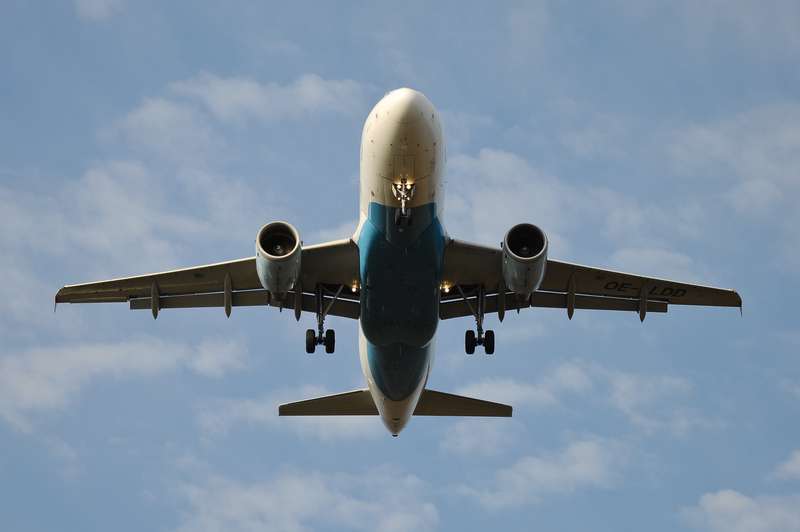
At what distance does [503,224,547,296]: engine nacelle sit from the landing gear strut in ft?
10.5

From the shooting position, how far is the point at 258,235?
27500 millimetres

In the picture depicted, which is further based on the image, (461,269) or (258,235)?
(461,269)

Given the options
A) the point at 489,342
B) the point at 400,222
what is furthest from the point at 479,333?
the point at 400,222

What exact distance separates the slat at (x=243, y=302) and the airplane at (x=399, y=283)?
0.03 metres

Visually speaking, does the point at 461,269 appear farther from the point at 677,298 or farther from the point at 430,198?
the point at 677,298

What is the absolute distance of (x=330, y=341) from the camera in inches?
1241

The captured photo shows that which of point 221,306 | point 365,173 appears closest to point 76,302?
point 221,306

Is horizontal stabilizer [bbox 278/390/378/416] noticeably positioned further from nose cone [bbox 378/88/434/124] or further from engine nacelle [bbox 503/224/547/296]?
nose cone [bbox 378/88/434/124]

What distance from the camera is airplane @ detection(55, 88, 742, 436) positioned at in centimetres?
2666

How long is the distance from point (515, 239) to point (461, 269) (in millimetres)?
2851

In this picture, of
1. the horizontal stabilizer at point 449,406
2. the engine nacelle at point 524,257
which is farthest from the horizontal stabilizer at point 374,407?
the engine nacelle at point 524,257

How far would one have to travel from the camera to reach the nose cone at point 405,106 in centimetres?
2595

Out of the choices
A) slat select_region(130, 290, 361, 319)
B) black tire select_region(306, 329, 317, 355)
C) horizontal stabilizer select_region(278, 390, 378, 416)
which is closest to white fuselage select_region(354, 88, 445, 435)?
black tire select_region(306, 329, 317, 355)

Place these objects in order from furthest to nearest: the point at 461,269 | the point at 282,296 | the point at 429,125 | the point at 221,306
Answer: the point at 221,306 → the point at 461,269 → the point at 282,296 → the point at 429,125
